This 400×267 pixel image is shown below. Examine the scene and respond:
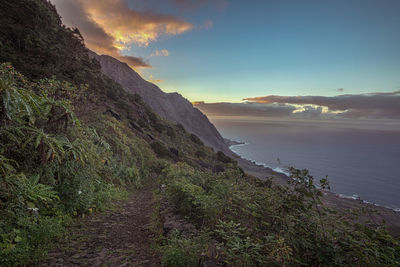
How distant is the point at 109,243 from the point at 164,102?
4023 inches

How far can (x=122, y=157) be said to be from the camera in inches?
517

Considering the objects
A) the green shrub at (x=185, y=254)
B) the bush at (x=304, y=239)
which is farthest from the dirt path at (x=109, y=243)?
the bush at (x=304, y=239)

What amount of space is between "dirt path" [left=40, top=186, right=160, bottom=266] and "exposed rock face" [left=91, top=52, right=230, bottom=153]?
81218mm

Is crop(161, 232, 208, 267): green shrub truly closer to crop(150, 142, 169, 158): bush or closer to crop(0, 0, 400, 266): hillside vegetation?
crop(0, 0, 400, 266): hillside vegetation

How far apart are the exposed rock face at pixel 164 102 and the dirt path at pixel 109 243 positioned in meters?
81.2

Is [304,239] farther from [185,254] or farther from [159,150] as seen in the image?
[159,150]

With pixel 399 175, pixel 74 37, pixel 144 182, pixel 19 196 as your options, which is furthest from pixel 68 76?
pixel 399 175

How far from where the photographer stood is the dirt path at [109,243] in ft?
12.4

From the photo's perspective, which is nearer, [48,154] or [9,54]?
[48,154]

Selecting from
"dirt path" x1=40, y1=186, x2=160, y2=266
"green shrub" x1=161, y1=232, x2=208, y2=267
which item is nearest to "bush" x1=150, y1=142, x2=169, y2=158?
"dirt path" x1=40, y1=186, x2=160, y2=266

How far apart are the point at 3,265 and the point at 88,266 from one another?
46.6 inches

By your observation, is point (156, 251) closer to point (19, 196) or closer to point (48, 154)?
point (19, 196)

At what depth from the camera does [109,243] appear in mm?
4598

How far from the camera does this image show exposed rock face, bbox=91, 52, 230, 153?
89375 mm
